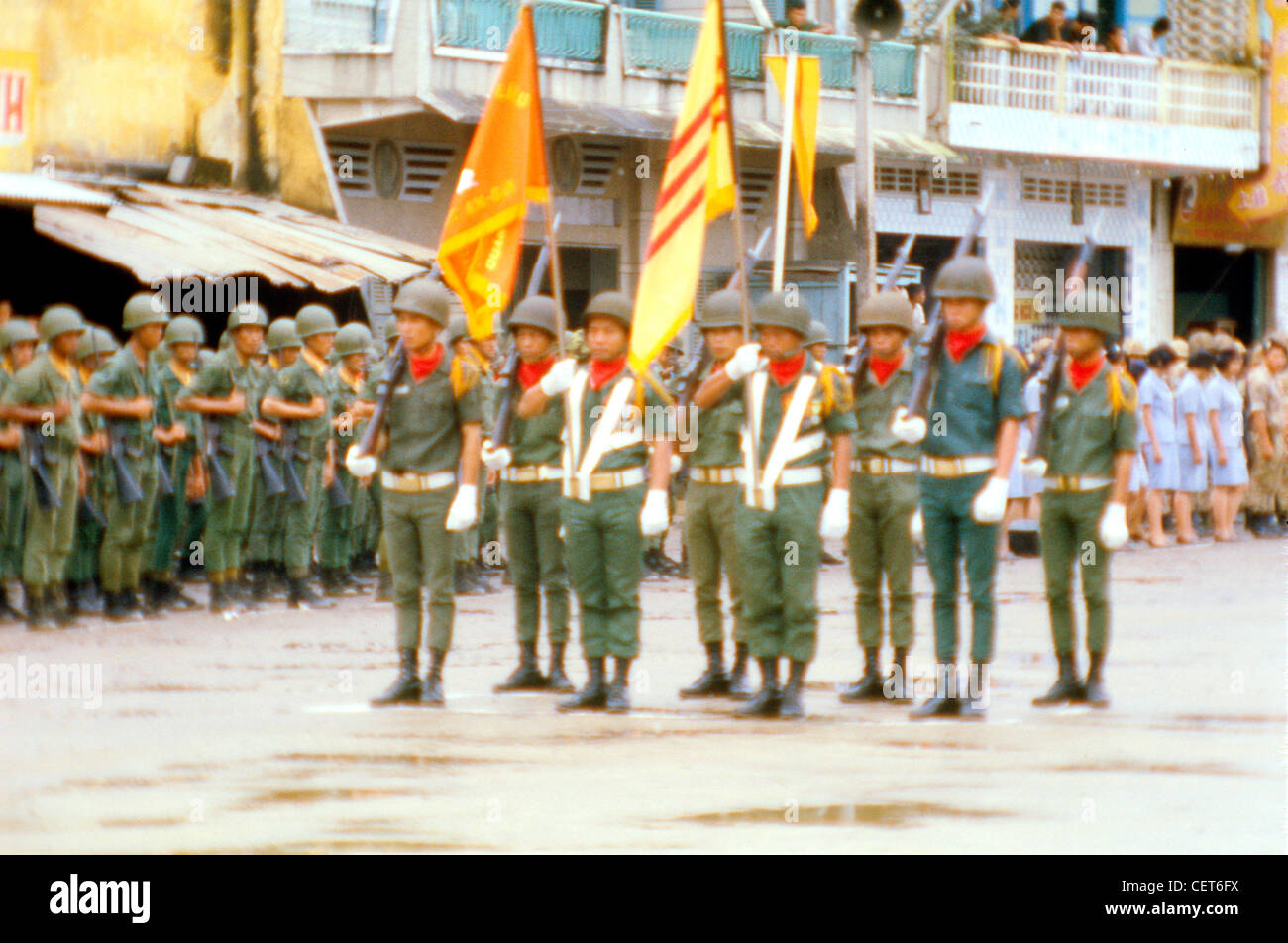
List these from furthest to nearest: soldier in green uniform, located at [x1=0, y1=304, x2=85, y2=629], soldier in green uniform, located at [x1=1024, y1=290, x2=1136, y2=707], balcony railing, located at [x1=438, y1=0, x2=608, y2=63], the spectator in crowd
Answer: the spectator in crowd
balcony railing, located at [x1=438, y1=0, x2=608, y2=63]
soldier in green uniform, located at [x1=0, y1=304, x2=85, y2=629]
soldier in green uniform, located at [x1=1024, y1=290, x2=1136, y2=707]

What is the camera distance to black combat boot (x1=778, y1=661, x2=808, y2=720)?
1045cm

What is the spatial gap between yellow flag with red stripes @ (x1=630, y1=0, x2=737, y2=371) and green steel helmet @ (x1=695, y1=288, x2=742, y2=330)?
0.32 feet

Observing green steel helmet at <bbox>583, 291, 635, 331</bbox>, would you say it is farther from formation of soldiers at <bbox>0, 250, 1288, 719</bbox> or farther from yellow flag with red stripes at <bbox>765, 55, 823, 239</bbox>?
yellow flag with red stripes at <bbox>765, 55, 823, 239</bbox>

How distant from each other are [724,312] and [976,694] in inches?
83.4

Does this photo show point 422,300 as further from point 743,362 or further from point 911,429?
point 911,429

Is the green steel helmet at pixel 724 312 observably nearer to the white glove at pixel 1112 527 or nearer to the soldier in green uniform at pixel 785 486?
the soldier in green uniform at pixel 785 486

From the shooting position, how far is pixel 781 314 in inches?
414

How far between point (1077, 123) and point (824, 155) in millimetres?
4722

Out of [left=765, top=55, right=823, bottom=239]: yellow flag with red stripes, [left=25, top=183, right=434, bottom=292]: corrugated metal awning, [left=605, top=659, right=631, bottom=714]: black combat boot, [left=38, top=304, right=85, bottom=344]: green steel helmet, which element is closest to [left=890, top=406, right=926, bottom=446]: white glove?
[left=605, top=659, right=631, bottom=714]: black combat boot

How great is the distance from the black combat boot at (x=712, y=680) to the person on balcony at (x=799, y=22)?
17.3 meters

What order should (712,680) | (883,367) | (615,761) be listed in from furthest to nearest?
(883,367), (712,680), (615,761)

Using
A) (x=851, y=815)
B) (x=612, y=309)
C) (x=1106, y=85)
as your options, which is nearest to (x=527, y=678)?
(x=612, y=309)

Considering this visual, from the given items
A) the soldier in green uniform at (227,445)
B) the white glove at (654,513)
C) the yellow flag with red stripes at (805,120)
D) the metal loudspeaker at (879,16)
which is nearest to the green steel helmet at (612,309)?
the white glove at (654,513)
